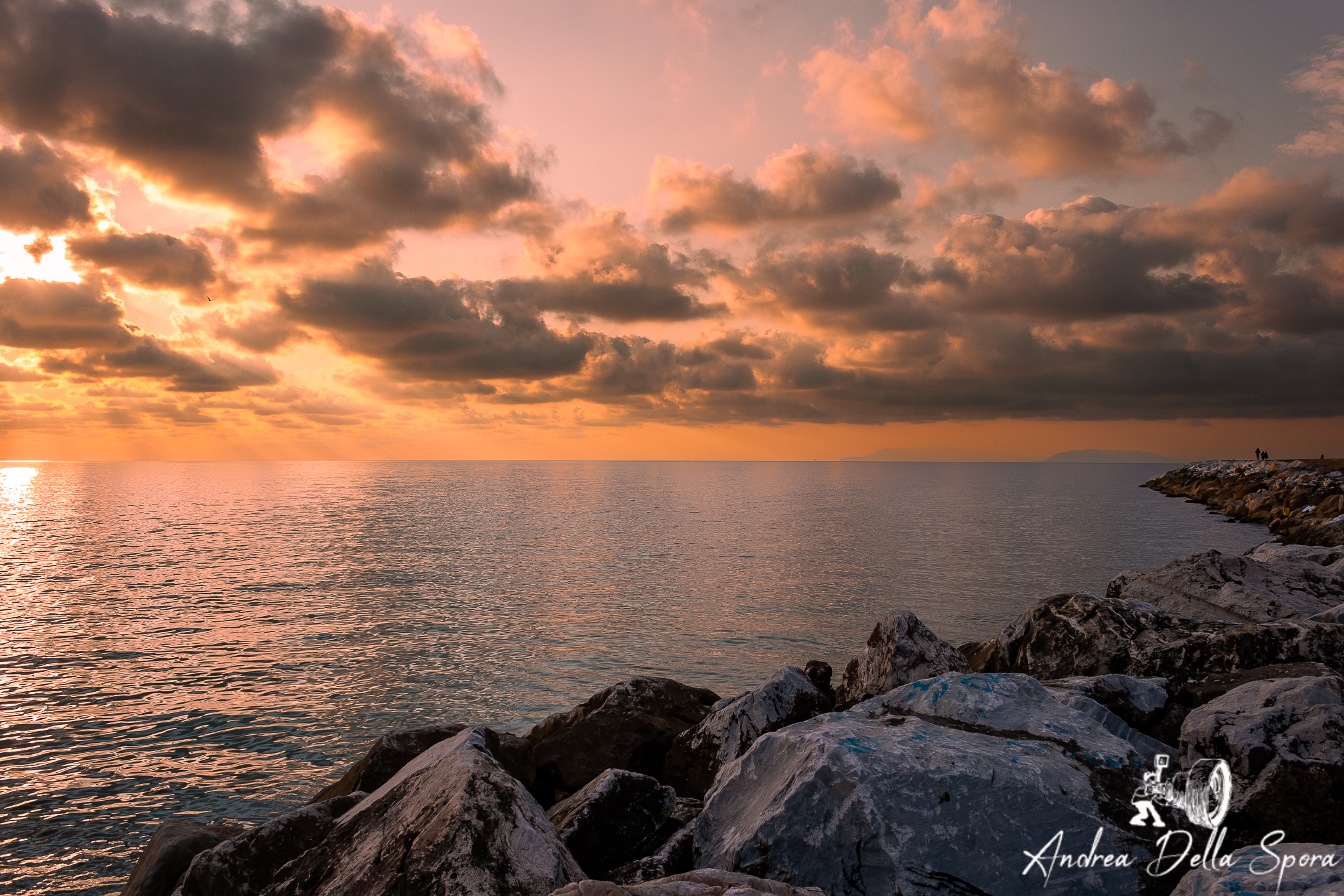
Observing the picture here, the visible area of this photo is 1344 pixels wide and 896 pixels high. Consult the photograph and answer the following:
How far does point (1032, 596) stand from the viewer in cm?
3034

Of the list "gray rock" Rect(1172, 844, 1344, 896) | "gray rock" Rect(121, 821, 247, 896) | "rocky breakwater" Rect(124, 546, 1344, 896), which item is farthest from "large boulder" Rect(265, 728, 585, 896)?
"gray rock" Rect(1172, 844, 1344, 896)

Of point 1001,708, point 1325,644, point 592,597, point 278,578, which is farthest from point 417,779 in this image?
point 278,578

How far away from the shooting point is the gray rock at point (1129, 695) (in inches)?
343

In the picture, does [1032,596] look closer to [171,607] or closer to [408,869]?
[408,869]

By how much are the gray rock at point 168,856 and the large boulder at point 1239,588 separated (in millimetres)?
17021

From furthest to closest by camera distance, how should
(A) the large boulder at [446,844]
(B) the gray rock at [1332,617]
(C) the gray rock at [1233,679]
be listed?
(B) the gray rock at [1332,617] < (C) the gray rock at [1233,679] < (A) the large boulder at [446,844]

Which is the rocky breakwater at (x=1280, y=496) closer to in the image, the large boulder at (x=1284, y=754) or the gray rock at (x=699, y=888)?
the large boulder at (x=1284, y=754)

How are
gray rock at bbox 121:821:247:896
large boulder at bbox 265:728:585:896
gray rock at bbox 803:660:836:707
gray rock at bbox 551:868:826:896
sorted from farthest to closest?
gray rock at bbox 803:660:836:707, gray rock at bbox 121:821:247:896, large boulder at bbox 265:728:585:896, gray rock at bbox 551:868:826:896

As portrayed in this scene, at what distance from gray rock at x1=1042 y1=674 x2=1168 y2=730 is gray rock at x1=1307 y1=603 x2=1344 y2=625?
3.13 metres

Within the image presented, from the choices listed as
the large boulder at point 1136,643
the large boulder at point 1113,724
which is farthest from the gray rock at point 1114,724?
the large boulder at point 1136,643

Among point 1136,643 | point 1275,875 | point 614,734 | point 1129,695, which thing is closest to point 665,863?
point 1275,875

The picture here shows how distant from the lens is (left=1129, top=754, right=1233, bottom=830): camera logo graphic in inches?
247

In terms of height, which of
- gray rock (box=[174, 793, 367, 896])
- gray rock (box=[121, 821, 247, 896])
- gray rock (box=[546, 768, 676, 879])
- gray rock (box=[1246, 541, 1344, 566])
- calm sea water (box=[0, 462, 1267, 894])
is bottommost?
calm sea water (box=[0, 462, 1267, 894])

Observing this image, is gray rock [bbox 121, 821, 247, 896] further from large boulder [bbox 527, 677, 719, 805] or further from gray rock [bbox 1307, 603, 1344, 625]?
gray rock [bbox 1307, 603, 1344, 625]
